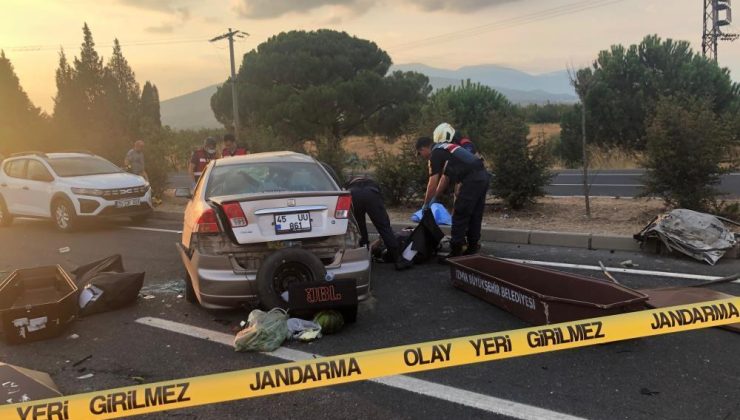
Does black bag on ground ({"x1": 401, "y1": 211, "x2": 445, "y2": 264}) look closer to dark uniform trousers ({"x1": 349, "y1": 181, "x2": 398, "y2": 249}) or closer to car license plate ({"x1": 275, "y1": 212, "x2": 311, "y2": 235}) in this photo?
dark uniform trousers ({"x1": 349, "y1": 181, "x2": 398, "y2": 249})

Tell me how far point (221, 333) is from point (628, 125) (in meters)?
24.3

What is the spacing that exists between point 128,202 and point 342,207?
7188mm

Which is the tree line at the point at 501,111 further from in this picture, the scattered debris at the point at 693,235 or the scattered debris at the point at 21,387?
the scattered debris at the point at 21,387

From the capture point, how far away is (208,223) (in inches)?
186

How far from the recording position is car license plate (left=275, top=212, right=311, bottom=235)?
4668 millimetres

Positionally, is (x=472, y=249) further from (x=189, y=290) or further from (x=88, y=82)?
(x=88, y=82)

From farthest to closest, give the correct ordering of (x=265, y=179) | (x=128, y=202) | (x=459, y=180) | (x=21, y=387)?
(x=128, y=202), (x=459, y=180), (x=265, y=179), (x=21, y=387)

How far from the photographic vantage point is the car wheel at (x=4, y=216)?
11.6 m

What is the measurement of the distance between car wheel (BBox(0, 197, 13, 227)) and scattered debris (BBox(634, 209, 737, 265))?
12.2 meters

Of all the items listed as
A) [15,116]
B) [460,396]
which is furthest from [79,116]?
[460,396]

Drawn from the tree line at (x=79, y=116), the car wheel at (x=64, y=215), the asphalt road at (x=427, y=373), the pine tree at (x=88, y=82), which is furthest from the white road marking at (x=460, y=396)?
the pine tree at (x=88, y=82)

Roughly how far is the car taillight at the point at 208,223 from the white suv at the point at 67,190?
6.54m

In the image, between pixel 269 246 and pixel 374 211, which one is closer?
pixel 269 246

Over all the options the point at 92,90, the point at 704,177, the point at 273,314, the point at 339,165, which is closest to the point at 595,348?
the point at 273,314
